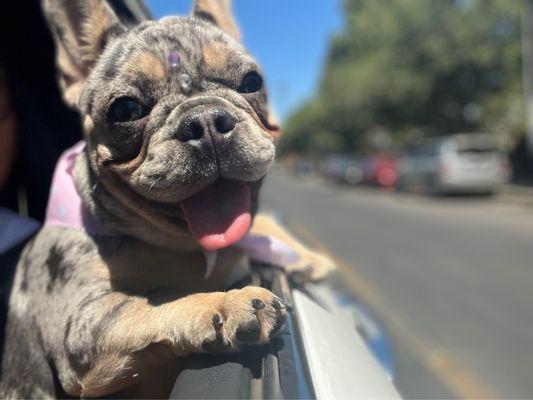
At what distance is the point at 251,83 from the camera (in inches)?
71.3

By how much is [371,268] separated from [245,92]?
7510mm

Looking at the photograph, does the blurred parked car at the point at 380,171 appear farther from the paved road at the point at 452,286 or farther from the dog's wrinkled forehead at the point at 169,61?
the dog's wrinkled forehead at the point at 169,61

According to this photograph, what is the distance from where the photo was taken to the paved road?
4.71 meters

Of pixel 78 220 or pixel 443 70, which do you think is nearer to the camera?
pixel 78 220

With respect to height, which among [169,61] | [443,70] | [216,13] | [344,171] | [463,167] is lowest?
[344,171]

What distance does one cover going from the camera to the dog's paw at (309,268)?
2311 mm

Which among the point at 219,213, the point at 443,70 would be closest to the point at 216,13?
the point at 219,213

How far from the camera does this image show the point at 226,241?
Result: 1.62 m

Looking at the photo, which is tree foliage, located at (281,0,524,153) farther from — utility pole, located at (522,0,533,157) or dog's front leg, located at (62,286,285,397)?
dog's front leg, located at (62,286,285,397)

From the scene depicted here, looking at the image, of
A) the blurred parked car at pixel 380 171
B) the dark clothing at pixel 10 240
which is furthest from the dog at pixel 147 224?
the blurred parked car at pixel 380 171

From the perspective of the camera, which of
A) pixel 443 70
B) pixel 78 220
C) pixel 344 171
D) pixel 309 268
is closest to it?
pixel 78 220

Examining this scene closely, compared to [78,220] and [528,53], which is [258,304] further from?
[528,53]

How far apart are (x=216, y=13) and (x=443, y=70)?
84.9 ft

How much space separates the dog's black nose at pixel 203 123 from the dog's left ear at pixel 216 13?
588 mm
